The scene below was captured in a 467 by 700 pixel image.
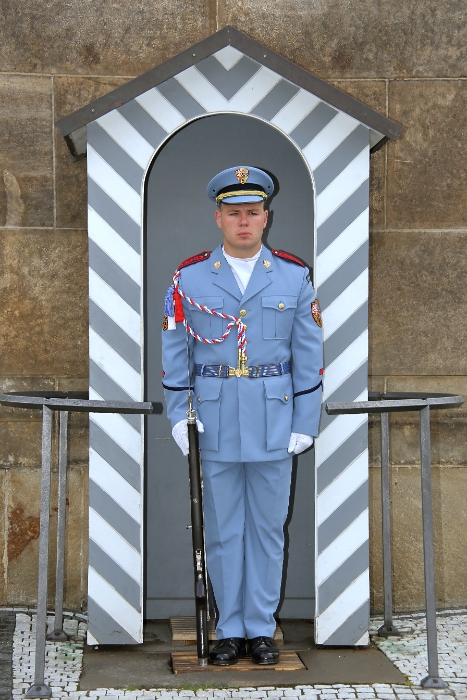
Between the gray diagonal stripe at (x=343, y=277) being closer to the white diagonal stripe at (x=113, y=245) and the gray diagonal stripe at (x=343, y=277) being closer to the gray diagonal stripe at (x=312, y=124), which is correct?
the gray diagonal stripe at (x=312, y=124)

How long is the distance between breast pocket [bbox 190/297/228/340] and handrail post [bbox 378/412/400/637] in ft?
3.08

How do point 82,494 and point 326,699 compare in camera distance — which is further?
point 82,494

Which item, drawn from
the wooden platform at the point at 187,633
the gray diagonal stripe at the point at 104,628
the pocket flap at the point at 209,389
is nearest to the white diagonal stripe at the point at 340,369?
the pocket flap at the point at 209,389

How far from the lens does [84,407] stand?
128 inches

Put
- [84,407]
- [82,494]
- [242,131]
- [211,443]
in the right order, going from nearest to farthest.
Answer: [84,407] < [211,443] < [242,131] < [82,494]

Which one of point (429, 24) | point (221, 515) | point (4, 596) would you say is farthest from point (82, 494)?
point (429, 24)

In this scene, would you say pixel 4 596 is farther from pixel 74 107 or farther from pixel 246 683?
pixel 74 107

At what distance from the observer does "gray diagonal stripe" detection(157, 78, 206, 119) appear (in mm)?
3797

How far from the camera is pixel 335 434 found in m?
3.90

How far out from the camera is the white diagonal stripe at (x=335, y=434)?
390cm

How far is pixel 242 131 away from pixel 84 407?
5.43 ft

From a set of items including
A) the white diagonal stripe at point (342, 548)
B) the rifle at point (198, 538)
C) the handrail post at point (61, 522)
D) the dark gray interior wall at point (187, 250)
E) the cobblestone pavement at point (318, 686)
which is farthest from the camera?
the dark gray interior wall at point (187, 250)

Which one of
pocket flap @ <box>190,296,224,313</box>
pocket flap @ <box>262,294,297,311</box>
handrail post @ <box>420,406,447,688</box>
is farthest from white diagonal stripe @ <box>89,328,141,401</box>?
handrail post @ <box>420,406,447,688</box>

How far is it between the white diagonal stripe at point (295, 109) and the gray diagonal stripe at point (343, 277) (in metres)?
0.60
